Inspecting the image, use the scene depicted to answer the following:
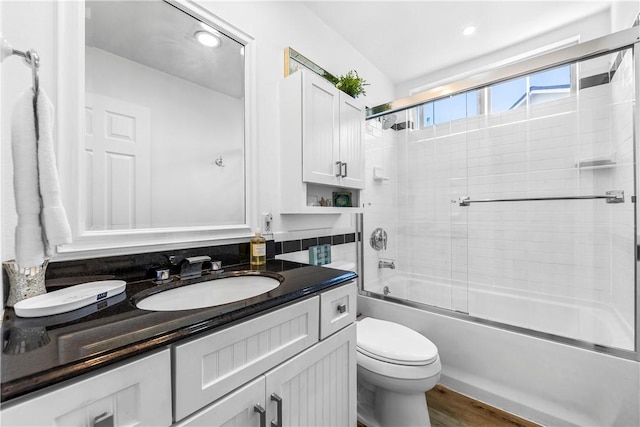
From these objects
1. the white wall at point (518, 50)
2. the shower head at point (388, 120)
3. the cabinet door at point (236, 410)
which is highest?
the white wall at point (518, 50)

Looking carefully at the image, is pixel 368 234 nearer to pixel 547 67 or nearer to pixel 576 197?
pixel 576 197

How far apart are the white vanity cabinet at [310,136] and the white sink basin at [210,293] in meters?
0.52

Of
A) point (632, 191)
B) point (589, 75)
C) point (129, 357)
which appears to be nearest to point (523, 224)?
point (632, 191)

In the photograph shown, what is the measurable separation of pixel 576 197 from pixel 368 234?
1.39 metres

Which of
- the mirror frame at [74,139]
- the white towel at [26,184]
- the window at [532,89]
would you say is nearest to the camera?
the white towel at [26,184]

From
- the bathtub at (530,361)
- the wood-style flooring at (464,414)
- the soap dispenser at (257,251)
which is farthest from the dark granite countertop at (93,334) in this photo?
the bathtub at (530,361)

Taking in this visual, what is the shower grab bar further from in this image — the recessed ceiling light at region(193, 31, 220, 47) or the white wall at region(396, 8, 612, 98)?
the recessed ceiling light at region(193, 31, 220, 47)

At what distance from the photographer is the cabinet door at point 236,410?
0.65 m

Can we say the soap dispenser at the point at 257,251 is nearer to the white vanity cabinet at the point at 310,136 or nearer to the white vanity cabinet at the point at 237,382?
the white vanity cabinet at the point at 310,136

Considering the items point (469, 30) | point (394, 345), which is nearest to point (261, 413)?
point (394, 345)

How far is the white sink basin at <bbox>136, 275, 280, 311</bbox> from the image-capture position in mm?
935

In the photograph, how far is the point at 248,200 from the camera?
56.3 inches

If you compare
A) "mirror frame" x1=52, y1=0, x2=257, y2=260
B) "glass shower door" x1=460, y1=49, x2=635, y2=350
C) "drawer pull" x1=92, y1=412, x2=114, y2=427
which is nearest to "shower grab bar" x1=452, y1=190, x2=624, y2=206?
"glass shower door" x1=460, y1=49, x2=635, y2=350

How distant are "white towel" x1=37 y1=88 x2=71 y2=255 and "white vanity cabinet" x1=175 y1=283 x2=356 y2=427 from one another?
1.21ft
